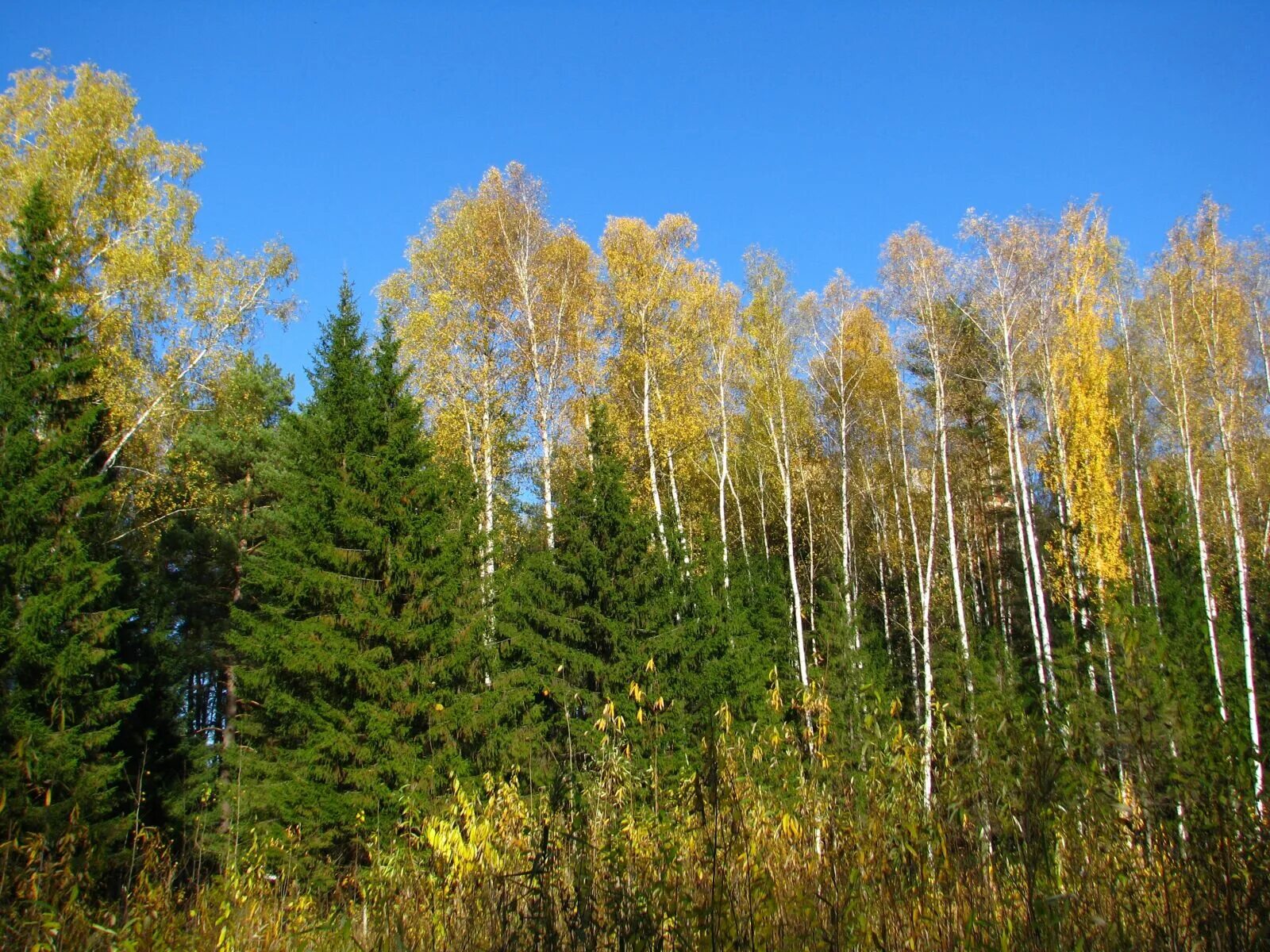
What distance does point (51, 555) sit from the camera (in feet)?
28.6

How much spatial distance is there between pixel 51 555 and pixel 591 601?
23.9ft

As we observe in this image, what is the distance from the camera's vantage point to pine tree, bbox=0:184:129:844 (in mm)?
7938

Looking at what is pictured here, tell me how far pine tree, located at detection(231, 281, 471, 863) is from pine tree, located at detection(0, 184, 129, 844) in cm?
187

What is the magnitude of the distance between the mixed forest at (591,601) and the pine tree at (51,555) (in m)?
0.05

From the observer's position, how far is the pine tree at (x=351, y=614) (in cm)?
936

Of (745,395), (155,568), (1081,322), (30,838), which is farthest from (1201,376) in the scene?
(155,568)

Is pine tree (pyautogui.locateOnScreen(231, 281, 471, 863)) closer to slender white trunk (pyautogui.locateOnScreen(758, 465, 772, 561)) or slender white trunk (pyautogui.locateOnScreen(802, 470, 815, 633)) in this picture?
slender white trunk (pyautogui.locateOnScreen(802, 470, 815, 633))

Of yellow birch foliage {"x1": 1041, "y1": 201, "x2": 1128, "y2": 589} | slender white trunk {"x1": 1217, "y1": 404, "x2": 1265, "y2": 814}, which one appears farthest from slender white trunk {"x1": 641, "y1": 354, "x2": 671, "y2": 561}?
slender white trunk {"x1": 1217, "y1": 404, "x2": 1265, "y2": 814}

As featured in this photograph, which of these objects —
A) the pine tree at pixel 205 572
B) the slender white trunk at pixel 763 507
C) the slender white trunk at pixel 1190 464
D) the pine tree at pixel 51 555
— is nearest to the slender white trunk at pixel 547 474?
the pine tree at pixel 205 572

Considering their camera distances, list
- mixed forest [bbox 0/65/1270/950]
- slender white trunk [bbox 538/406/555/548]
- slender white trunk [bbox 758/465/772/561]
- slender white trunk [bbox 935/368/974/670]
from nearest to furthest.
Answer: mixed forest [bbox 0/65/1270/950]
slender white trunk [bbox 935/368/974/670]
slender white trunk [bbox 538/406/555/548]
slender white trunk [bbox 758/465/772/561]

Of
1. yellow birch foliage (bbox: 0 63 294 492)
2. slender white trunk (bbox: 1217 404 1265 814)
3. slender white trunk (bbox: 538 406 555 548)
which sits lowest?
slender white trunk (bbox: 1217 404 1265 814)

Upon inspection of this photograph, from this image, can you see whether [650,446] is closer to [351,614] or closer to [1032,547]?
[351,614]

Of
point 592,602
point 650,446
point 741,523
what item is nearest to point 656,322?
point 650,446

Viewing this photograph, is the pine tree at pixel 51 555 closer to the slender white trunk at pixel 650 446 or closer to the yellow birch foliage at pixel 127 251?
the yellow birch foliage at pixel 127 251
